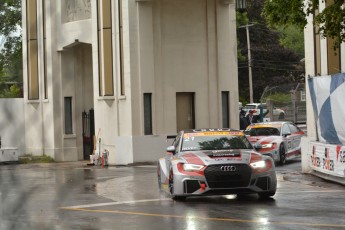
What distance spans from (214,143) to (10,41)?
13947mm

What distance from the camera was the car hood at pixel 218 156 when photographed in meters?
15.8

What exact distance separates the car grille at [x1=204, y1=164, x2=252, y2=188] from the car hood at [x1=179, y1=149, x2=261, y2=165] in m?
0.17

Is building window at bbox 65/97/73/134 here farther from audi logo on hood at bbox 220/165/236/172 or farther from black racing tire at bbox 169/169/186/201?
audi logo on hood at bbox 220/165/236/172

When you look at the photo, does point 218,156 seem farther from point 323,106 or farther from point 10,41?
point 10,41

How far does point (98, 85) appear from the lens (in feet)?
111

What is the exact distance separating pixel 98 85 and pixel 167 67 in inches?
124

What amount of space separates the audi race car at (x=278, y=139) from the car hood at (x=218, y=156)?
11.9 metres

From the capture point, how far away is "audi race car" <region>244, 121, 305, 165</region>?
28875 mm

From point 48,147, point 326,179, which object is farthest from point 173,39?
point 326,179

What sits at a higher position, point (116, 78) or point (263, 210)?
point (116, 78)

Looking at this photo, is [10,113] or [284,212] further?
[284,212]

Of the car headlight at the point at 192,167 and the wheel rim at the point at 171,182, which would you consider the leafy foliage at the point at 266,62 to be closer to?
the wheel rim at the point at 171,182

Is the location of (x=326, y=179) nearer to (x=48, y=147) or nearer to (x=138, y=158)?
(x=138, y=158)

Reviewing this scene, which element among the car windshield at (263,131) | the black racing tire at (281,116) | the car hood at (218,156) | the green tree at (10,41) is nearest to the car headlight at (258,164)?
the car hood at (218,156)
